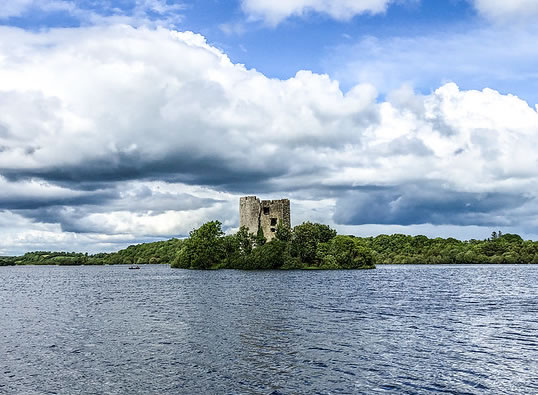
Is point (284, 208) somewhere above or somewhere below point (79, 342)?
above

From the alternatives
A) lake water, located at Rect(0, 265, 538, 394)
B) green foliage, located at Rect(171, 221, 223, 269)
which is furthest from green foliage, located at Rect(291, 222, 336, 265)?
lake water, located at Rect(0, 265, 538, 394)

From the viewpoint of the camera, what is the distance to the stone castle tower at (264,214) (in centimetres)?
12781

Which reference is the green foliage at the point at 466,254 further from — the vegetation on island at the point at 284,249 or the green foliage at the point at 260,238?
the green foliage at the point at 260,238

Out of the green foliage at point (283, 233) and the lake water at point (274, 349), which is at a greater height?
the green foliage at point (283, 233)

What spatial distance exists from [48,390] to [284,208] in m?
109

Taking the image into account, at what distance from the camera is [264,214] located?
12938 cm

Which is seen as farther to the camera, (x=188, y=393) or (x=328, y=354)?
(x=328, y=354)

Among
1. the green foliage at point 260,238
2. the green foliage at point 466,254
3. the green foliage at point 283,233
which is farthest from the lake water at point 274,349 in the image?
the green foliage at point 466,254

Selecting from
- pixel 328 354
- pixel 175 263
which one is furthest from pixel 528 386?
pixel 175 263

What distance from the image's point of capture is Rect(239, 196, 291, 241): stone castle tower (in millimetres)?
127812

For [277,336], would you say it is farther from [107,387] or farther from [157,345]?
[107,387]

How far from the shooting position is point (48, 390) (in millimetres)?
19516

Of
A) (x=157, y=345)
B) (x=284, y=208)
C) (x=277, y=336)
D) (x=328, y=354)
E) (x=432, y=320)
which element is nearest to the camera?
(x=328, y=354)

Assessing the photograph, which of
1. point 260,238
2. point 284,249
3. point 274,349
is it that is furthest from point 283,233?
point 274,349
